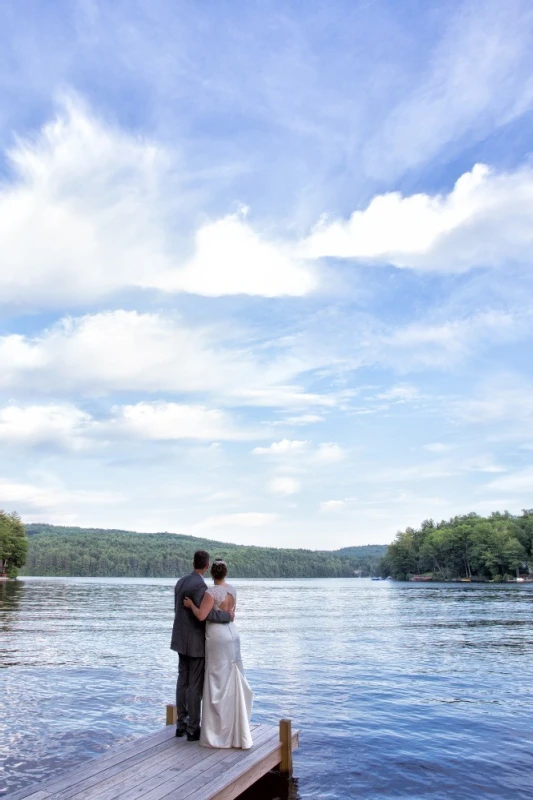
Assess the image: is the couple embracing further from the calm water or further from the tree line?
the tree line

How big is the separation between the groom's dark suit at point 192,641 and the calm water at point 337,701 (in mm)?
2962

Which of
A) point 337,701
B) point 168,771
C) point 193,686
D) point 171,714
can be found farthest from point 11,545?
point 168,771

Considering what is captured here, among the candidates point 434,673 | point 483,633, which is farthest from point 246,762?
point 483,633

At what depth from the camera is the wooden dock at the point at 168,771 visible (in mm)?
8102

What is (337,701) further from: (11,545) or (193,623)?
(11,545)

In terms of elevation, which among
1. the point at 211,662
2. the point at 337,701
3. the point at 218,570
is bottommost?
the point at 337,701

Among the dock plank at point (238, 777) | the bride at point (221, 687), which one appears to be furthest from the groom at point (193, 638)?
the dock plank at point (238, 777)

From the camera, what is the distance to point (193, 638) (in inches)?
403

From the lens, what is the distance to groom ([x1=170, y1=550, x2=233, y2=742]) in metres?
10.2

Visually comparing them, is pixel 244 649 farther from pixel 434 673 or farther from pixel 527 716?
pixel 527 716

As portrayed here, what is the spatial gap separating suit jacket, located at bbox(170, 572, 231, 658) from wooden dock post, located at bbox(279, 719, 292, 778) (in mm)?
1954

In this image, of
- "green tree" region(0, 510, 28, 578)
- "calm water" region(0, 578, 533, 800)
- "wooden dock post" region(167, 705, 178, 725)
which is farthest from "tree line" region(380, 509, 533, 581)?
"wooden dock post" region(167, 705, 178, 725)

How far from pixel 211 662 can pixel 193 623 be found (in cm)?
66

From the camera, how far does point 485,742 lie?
14797 mm
